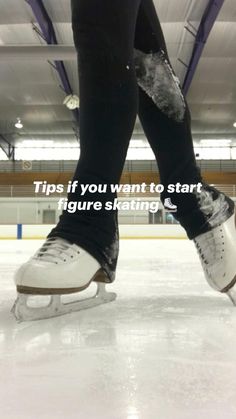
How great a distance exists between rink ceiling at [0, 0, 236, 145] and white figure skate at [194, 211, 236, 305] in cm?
158

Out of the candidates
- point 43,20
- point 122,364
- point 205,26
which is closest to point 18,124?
point 43,20

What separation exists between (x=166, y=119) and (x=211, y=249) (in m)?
0.27

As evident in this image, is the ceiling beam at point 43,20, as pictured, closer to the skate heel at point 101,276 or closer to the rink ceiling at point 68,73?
the rink ceiling at point 68,73

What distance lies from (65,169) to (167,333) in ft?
47.1

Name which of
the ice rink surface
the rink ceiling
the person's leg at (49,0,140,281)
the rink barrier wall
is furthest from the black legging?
the rink barrier wall

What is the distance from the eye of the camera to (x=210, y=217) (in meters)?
0.75

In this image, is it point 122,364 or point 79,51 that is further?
point 79,51

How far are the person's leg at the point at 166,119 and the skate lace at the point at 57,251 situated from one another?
0.26 meters

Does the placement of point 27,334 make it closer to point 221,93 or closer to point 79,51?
point 79,51

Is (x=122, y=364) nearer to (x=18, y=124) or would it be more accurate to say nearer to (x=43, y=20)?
(x=43, y=20)

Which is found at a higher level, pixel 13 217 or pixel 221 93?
pixel 221 93

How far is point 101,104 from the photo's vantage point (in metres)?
0.63

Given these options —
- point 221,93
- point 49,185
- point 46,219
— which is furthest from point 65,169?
point 221,93

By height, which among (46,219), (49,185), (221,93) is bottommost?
(46,219)
